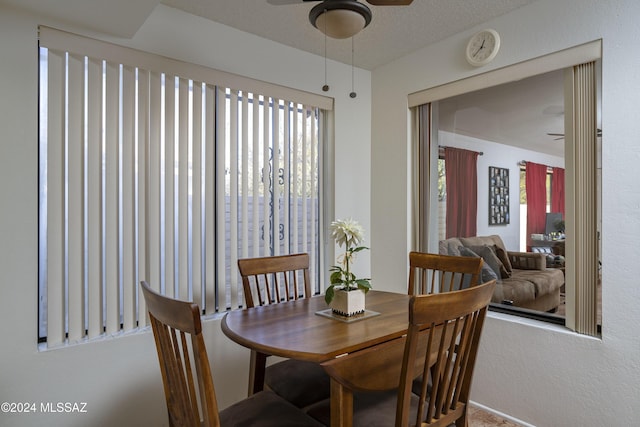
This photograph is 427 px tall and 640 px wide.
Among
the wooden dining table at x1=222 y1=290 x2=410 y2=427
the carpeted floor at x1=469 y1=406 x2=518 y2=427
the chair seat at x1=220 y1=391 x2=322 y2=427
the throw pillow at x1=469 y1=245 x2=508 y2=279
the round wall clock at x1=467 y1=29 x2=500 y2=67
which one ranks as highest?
the round wall clock at x1=467 y1=29 x2=500 y2=67

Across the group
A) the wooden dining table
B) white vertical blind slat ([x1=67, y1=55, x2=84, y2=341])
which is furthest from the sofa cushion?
white vertical blind slat ([x1=67, y1=55, x2=84, y2=341])

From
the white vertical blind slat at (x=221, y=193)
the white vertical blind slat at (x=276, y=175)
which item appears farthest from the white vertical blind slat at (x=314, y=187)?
the white vertical blind slat at (x=221, y=193)

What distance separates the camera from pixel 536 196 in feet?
7.72

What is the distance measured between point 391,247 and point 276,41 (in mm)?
1943

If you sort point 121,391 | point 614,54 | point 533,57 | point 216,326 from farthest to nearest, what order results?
point 216,326 → point 533,57 → point 121,391 → point 614,54

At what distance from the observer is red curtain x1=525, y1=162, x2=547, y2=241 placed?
2.31 metres

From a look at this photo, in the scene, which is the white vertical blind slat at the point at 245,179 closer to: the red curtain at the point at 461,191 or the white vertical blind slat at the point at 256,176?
the white vertical blind slat at the point at 256,176

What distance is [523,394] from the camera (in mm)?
2182

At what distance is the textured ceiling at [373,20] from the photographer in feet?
7.09

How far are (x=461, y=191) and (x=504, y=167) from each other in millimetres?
355

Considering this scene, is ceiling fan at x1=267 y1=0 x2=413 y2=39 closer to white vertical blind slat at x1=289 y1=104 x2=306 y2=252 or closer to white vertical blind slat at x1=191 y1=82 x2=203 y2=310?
white vertical blind slat at x1=191 y1=82 x2=203 y2=310

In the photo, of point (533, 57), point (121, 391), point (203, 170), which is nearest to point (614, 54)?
point (533, 57)

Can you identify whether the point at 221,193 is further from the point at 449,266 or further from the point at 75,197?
the point at 449,266

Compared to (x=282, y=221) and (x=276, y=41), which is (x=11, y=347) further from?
(x=276, y=41)
